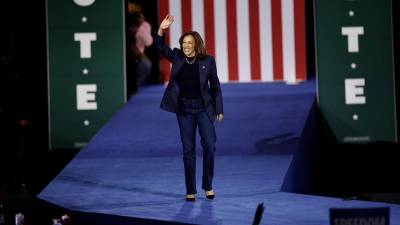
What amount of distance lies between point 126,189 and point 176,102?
1.41 m

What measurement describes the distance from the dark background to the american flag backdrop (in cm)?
137

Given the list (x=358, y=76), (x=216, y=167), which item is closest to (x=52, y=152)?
(x=216, y=167)

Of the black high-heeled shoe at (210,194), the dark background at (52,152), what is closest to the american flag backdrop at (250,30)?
the dark background at (52,152)

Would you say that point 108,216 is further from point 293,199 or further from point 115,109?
point 115,109

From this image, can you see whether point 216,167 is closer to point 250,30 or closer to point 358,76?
point 358,76

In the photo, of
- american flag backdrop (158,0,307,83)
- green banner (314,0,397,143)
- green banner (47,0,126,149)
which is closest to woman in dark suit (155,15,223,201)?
green banner (314,0,397,143)

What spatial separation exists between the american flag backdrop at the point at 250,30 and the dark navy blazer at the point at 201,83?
4.82 m

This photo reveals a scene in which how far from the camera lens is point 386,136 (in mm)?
11461

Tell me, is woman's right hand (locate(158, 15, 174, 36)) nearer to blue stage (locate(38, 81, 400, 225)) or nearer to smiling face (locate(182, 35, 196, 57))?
smiling face (locate(182, 35, 196, 57))

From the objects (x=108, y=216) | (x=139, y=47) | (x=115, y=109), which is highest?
(x=139, y=47)

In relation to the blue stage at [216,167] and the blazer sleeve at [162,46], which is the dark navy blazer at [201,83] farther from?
the blue stage at [216,167]

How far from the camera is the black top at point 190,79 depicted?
7688mm

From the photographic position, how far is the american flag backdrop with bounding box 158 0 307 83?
41.1 ft

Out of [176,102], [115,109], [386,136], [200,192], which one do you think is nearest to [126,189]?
[200,192]
